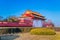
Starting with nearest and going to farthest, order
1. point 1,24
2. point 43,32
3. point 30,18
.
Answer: point 43,32
point 1,24
point 30,18

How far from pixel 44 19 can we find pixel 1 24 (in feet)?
43.8

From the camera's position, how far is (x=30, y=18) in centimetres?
3372

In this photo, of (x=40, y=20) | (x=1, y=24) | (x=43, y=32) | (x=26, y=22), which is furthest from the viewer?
(x=40, y=20)

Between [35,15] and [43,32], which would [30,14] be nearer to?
[35,15]

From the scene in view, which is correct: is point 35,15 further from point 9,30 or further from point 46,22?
point 9,30

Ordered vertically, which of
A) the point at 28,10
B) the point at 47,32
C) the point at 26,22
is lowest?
the point at 47,32

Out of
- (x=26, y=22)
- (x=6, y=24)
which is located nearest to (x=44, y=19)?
(x=26, y=22)

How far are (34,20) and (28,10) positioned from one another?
345 centimetres

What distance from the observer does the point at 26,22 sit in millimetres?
31219

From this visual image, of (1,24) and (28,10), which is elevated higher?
(28,10)

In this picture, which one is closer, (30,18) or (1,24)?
(1,24)

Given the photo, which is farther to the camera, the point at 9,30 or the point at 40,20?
the point at 40,20

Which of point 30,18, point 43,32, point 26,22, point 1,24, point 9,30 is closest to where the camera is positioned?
point 43,32

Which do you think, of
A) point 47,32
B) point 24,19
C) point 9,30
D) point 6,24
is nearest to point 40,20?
point 24,19
